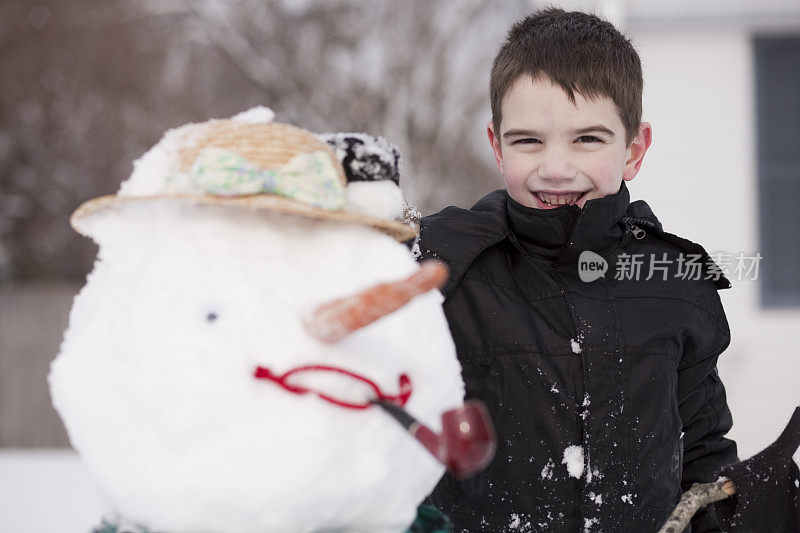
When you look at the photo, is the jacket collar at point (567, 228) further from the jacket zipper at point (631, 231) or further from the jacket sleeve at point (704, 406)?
the jacket sleeve at point (704, 406)

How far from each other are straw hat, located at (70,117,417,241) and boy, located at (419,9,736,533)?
706mm

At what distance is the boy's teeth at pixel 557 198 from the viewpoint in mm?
1809

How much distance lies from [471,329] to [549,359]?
18 cm

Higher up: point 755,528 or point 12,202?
point 12,202

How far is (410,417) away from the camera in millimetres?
965

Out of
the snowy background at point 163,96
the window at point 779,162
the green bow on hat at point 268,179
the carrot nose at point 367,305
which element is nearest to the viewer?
the carrot nose at point 367,305

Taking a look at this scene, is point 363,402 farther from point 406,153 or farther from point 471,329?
point 406,153

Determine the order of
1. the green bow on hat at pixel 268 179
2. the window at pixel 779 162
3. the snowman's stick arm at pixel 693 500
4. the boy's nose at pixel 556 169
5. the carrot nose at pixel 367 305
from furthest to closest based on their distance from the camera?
1. the window at pixel 779 162
2. the boy's nose at pixel 556 169
3. the snowman's stick arm at pixel 693 500
4. the green bow on hat at pixel 268 179
5. the carrot nose at pixel 367 305

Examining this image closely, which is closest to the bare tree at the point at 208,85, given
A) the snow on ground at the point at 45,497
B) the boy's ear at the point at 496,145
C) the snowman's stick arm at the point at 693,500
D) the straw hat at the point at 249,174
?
the snow on ground at the point at 45,497

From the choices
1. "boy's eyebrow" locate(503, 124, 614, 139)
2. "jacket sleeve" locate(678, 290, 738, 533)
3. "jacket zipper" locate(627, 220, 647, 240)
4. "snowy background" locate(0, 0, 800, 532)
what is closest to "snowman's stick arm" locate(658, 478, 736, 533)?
"jacket sleeve" locate(678, 290, 738, 533)

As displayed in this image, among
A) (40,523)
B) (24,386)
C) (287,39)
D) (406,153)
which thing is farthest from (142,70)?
(40,523)

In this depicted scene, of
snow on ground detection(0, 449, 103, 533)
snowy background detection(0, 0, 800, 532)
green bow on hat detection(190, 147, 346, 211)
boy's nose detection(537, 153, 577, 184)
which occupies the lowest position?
A: snow on ground detection(0, 449, 103, 533)

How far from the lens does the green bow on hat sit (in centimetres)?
101

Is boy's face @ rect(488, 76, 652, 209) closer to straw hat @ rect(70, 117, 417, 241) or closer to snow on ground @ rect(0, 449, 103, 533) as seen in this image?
straw hat @ rect(70, 117, 417, 241)
